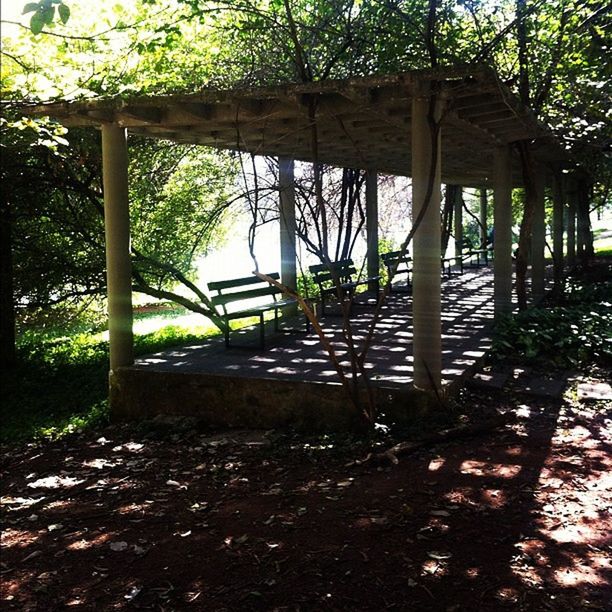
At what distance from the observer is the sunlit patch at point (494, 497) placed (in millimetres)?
4070

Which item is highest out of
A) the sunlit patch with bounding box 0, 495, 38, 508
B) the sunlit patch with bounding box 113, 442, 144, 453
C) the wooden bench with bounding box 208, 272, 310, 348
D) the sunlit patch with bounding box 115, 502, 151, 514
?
the wooden bench with bounding box 208, 272, 310, 348

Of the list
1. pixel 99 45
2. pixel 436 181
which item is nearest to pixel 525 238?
pixel 436 181

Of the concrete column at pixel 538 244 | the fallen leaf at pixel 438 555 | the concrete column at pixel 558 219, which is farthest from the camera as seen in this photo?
the concrete column at pixel 558 219

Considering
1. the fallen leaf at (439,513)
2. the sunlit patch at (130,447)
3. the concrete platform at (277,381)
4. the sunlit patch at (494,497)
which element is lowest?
the sunlit patch at (130,447)

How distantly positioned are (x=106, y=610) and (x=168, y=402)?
12.6 ft

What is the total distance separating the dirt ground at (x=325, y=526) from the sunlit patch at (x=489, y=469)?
0.06 ft

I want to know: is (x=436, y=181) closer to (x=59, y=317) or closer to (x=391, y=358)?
(x=391, y=358)

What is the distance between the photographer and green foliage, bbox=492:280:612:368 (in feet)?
25.5

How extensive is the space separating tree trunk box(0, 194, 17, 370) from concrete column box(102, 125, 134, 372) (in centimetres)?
437

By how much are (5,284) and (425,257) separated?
821 centimetres

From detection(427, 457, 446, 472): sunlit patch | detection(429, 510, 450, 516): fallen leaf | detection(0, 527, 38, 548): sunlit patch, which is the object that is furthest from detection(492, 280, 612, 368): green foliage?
detection(0, 527, 38, 548): sunlit patch

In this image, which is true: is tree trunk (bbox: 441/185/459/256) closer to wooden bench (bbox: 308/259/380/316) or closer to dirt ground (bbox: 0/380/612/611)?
wooden bench (bbox: 308/259/380/316)

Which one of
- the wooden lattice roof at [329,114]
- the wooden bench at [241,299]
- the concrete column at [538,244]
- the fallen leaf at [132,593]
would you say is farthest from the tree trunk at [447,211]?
the fallen leaf at [132,593]

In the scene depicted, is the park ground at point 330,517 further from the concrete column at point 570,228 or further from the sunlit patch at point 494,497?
the concrete column at point 570,228
